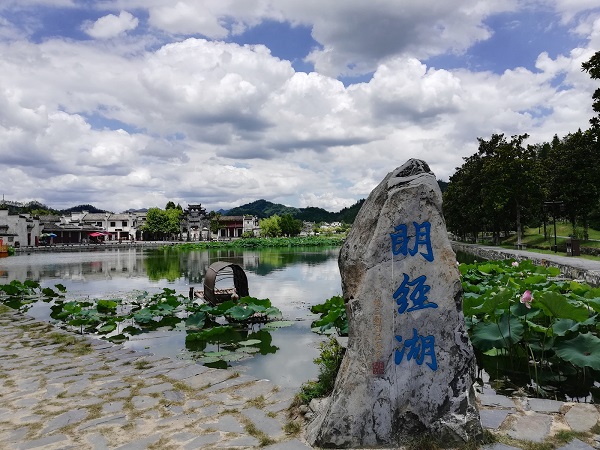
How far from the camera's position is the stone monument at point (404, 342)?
3.23m

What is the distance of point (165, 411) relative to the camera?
440 cm

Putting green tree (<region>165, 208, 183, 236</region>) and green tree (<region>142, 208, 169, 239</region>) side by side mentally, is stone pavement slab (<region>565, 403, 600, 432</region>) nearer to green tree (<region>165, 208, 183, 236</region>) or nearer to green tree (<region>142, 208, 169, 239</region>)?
green tree (<region>142, 208, 169, 239</region>)

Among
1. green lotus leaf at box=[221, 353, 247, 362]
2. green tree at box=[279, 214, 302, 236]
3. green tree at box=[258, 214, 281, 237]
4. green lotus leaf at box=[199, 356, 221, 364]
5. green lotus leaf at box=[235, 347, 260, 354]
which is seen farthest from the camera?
green tree at box=[279, 214, 302, 236]

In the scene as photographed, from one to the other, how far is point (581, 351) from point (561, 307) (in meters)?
0.50

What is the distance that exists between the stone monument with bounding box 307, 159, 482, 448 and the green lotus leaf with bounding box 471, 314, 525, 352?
232 cm

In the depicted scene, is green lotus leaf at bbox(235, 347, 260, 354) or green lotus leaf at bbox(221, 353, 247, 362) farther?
green lotus leaf at bbox(235, 347, 260, 354)

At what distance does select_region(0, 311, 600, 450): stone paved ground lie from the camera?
11.8 feet

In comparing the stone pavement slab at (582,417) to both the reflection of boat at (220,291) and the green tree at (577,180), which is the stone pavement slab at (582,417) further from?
the green tree at (577,180)

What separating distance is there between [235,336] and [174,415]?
195 inches

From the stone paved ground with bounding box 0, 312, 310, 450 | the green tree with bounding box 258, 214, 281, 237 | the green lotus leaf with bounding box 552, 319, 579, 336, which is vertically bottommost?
the stone paved ground with bounding box 0, 312, 310, 450

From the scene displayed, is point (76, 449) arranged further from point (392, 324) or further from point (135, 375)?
point (392, 324)

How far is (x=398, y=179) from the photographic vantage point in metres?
3.46

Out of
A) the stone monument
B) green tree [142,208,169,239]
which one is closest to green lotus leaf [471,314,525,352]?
the stone monument

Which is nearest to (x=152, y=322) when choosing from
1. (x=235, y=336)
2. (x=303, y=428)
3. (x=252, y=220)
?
(x=235, y=336)
